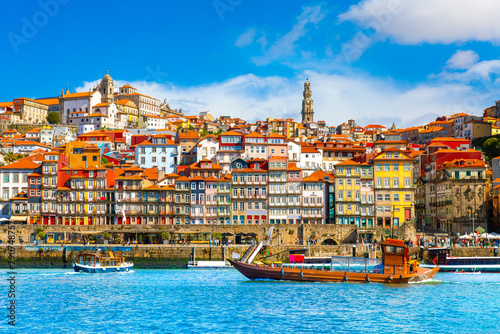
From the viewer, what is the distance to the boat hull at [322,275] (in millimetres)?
51125

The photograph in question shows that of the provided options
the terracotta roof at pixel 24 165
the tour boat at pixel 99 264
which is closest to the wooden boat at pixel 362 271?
the tour boat at pixel 99 264

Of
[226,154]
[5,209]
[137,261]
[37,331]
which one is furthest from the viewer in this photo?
[226,154]

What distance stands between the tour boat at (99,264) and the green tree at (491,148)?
80.9 metres

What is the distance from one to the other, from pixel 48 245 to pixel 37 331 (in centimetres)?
4105

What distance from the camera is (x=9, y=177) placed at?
91.7m

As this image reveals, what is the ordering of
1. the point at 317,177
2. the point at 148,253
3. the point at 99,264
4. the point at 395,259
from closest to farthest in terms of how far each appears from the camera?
the point at 395,259 → the point at 99,264 → the point at 148,253 → the point at 317,177

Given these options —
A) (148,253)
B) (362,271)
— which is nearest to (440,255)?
(362,271)

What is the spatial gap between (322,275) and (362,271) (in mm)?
3800

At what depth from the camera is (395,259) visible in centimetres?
5116

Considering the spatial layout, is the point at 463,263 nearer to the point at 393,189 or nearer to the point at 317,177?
the point at 393,189

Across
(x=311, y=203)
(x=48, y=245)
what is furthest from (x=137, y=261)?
(x=311, y=203)

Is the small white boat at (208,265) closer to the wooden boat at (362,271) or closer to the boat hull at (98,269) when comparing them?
the boat hull at (98,269)

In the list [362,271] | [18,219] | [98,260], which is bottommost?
[362,271]

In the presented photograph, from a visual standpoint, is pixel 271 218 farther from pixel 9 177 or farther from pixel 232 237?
pixel 9 177
